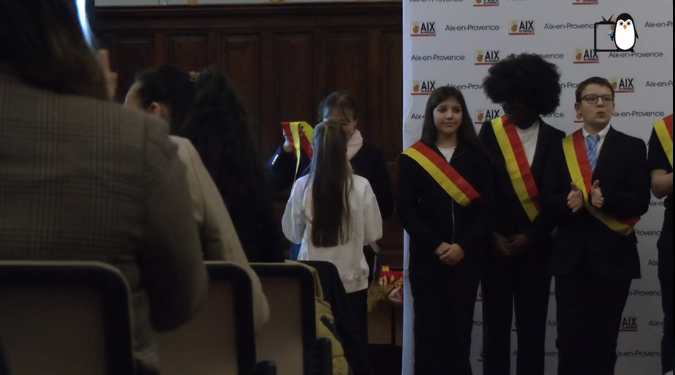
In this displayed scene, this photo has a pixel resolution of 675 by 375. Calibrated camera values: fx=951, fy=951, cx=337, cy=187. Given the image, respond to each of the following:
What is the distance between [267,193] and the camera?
2.72 metres

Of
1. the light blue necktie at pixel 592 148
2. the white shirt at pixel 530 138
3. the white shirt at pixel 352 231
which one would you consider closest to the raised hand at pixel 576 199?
the light blue necktie at pixel 592 148

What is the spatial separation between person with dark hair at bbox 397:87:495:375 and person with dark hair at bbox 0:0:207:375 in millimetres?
3143

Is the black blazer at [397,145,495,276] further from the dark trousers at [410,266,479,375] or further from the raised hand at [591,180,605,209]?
the raised hand at [591,180,605,209]

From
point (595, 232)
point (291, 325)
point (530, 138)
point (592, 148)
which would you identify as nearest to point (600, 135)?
point (592, 148)

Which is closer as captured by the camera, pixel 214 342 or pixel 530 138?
pixel 214 342

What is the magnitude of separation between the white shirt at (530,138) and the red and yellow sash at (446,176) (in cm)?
38

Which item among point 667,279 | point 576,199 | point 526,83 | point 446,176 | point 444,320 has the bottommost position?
point 444,320

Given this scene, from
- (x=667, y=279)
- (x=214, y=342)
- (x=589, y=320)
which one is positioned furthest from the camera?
(x=589, y=320)

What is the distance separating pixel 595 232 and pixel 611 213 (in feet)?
0.37

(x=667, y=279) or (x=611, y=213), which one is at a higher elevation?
(x=611, y=213)

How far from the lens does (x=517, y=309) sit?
4637mm

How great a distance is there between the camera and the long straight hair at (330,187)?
175 inches

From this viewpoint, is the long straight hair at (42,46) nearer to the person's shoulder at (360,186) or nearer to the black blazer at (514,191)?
the person's shoulder at (360,186)

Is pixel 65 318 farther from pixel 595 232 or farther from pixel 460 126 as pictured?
pixel 460 126
